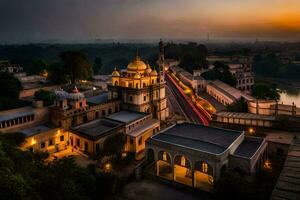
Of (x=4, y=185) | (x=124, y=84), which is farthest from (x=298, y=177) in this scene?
(x=124, y=84)

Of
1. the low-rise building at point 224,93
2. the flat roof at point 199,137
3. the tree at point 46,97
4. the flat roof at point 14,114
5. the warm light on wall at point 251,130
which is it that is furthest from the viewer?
the low-rise building at point 224,93

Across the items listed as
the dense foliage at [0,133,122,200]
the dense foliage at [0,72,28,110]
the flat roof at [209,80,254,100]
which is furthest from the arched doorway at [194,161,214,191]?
the flat roof at [209,80,254,100]

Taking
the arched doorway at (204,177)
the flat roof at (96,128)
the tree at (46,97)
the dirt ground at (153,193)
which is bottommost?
the dirt ground at (153,193)

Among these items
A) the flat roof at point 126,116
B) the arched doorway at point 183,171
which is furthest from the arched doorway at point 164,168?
the flat roof at point 126,116

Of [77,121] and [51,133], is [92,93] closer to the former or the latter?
[77,121]

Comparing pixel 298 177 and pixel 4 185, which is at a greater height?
pixel 4 185

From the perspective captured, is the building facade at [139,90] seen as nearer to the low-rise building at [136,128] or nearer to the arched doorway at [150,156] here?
the low-rise building at [136,128]

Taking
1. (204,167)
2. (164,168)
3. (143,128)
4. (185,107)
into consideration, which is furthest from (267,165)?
(185,107)
